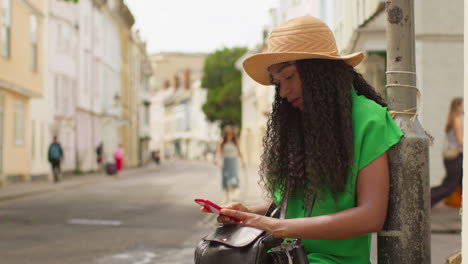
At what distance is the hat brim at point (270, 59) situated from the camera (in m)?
2.26

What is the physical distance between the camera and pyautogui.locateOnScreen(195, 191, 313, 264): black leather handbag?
2.09 metres

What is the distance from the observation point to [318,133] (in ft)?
7.27

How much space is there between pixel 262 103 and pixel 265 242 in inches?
2100

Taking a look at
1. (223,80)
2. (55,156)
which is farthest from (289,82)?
(223,80)

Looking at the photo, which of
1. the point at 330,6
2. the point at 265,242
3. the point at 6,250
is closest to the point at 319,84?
the point at 265,242

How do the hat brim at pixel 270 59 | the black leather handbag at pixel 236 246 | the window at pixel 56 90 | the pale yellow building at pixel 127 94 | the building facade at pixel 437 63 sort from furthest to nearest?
the pale yellow building at pixel 127 94 < the window at pixel 56 90 < the building facade at pixel 437 63 < the hat brim at pixel 270 59 < the black leather handbag at pixel 236 246

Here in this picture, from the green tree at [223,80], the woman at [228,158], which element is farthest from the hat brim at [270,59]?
the green tree at [223,80]

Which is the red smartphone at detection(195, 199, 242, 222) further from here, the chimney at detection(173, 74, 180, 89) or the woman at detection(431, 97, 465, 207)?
the chimney at detection(173, 74, 180, 89)

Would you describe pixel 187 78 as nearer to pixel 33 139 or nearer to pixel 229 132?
pixel 33 139

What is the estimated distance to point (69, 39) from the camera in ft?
103

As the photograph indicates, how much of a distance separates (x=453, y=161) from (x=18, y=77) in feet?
56.3

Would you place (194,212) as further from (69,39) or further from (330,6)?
(69,39)

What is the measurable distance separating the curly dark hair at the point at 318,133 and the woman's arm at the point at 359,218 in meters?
0.08

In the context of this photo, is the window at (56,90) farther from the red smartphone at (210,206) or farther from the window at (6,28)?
the red smartphone at (210,206)
